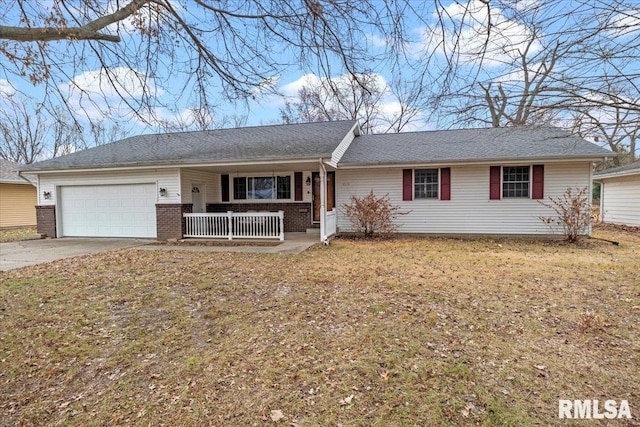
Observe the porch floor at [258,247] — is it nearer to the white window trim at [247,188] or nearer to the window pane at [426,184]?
the white window trim at [247,188]

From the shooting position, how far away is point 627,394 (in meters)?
2.77

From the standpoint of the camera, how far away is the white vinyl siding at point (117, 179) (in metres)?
11.4

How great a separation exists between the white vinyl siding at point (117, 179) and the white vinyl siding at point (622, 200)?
1857cm

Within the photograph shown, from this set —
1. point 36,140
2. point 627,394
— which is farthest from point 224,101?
point 36,140

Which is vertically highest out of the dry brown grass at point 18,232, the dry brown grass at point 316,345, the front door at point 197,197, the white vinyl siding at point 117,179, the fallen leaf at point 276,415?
the white vinyl siding at point 117,179

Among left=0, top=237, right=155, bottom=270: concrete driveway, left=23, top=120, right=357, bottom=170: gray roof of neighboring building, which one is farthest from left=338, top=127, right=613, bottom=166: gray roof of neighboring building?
left=0, top=237, right=155, bottom=270: concrete driveway

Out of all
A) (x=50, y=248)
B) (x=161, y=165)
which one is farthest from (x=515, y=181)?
(x=50, y=248)

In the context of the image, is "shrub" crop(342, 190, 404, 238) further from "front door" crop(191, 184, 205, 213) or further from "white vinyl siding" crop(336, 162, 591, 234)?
"front door" crop(191, 184, 205, 213)

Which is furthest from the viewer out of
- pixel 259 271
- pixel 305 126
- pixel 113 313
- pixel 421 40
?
pixel 305 126

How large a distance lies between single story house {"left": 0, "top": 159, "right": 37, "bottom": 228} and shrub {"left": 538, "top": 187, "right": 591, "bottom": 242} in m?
22.2

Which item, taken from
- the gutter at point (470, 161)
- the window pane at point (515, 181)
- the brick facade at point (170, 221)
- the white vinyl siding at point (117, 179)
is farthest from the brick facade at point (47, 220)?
the window pane at point (515, 181)

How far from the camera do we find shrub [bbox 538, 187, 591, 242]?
10492 mm

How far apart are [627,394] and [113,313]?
5.62m

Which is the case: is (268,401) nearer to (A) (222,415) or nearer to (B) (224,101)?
→ (A) (222,415)
